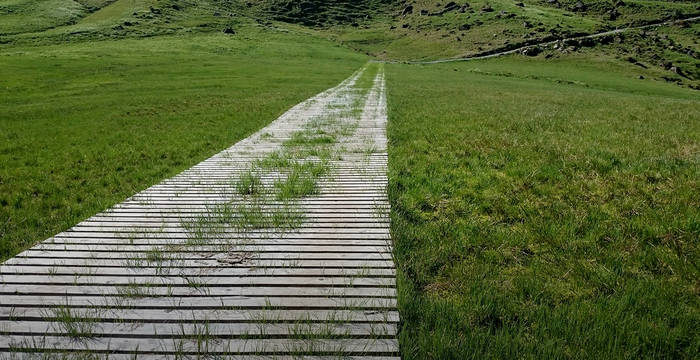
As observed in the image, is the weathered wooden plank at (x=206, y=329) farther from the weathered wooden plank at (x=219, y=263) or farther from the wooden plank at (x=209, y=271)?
the weathered wooden plank at (x=219, y=263)

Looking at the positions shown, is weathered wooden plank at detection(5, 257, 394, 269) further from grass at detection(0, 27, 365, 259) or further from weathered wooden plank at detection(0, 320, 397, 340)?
grass at detection(0, 27, 365, 259)

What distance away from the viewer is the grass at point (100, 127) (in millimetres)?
9703

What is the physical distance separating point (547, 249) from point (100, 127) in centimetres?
2238

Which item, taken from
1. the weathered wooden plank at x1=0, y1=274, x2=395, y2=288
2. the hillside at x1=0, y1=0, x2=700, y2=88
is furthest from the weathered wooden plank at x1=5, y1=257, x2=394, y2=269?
the hillside at x1=0, y1=0, x2=700, y2=88

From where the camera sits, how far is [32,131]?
65.9 ft

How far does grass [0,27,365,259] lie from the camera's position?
9.70m

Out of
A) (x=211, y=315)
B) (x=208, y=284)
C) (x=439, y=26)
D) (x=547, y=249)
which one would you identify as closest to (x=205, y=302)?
(x=211, y=315)

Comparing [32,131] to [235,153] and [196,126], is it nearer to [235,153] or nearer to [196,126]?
[196,126]

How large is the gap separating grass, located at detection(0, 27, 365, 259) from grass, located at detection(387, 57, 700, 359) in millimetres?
7080

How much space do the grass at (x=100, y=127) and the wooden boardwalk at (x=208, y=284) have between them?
1.90 meters

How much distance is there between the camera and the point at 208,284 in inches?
205

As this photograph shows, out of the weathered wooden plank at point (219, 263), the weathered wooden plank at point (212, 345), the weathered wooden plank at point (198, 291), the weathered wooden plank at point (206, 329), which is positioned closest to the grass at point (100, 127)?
the weathered wooden plank at point (219, 263)

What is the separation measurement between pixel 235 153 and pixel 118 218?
662 cm

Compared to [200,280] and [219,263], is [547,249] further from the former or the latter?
[200,280]
